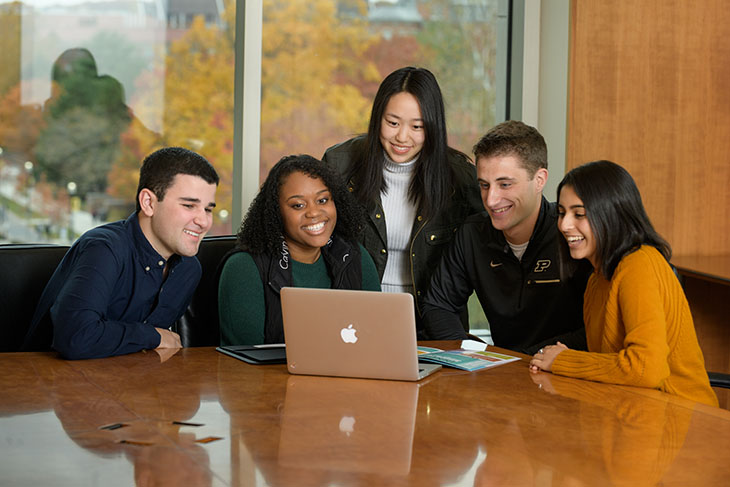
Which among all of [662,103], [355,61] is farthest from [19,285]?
[662,103]

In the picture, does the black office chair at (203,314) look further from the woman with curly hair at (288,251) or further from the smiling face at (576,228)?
the smiling face at (576,228)

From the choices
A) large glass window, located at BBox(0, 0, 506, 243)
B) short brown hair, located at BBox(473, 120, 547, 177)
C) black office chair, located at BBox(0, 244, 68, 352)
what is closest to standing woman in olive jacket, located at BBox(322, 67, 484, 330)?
short brown hair, located at BBox(473, 120, 547, 177)

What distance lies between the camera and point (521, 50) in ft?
13.5

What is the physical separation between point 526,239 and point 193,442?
154 cm

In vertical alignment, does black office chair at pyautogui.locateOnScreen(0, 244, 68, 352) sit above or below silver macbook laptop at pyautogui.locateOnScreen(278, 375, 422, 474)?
above

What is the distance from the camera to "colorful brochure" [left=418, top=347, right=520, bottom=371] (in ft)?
6.82

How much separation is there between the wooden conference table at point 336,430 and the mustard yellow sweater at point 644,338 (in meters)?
0.06

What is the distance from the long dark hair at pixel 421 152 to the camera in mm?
2881

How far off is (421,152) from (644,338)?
123 centimetres

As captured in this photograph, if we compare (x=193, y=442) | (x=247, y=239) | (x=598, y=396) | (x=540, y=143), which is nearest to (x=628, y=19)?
(x=540, y=143)

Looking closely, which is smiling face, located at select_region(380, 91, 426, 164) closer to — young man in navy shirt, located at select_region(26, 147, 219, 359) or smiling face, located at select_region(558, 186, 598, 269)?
young man in navy shirt, located at select_region(26, 147, 219, 359)

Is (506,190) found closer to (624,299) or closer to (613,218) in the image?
(613,218)

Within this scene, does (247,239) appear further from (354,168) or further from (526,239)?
(526,239)

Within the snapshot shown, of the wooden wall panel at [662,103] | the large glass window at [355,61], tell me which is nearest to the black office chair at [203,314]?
the large glass window at [355,61]
